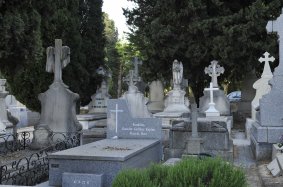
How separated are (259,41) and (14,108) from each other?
1381 cm

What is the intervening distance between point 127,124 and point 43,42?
10.7 m

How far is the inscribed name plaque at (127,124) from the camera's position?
829 centimetres

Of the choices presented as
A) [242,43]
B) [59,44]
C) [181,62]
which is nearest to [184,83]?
[181,62]

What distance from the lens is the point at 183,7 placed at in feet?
64.2

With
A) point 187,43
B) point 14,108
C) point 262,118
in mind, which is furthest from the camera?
point 14,108

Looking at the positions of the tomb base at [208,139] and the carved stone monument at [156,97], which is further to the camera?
the carved stone monument at [156,97]

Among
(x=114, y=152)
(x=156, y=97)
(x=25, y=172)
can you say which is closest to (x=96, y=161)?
(x=114, y=152)

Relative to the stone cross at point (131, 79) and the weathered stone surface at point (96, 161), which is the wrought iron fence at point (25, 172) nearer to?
the weathered stone surface at point (96, 161)

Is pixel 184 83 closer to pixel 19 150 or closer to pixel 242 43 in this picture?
pixel 242 43

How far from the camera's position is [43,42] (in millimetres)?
17797

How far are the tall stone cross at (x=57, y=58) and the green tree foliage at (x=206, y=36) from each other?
848cm

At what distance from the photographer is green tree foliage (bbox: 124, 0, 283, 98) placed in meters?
17.5

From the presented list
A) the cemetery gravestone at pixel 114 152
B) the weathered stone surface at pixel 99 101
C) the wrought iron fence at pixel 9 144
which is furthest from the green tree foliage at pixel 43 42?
the cemetery gravestone at pixel 114 152

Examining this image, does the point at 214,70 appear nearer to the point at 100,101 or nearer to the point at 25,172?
the point at 100,101
